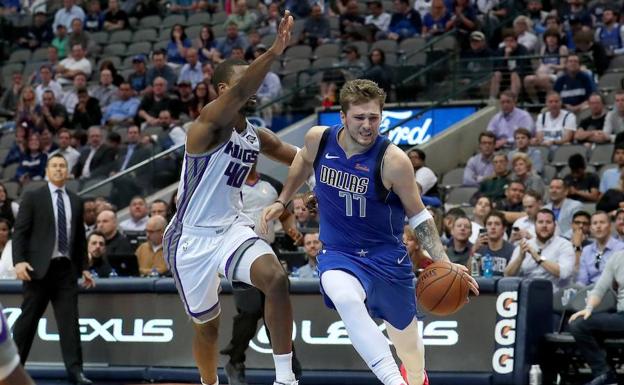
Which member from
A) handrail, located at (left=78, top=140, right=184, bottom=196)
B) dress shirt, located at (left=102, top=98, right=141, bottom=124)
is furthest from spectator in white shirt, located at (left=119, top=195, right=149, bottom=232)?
dress shirt, located at (left=102, top=98, right=141, bottom=124)

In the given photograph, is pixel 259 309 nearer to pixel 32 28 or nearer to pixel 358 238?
pixel 358 238

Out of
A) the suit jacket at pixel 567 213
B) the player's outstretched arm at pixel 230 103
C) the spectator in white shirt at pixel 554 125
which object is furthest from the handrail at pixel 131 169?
the player's outstretched arm at pixel 230 103

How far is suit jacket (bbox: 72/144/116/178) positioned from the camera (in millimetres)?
17156

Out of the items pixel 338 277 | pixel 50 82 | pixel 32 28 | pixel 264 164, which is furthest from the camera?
pixel 32 28

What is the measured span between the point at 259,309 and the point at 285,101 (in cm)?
844

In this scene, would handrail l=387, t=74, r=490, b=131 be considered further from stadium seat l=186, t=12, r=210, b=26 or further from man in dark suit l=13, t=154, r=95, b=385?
man in dark suit l=13, t=154, r=95, b=385

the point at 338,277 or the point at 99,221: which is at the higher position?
the point at 338,277

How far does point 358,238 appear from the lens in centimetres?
779

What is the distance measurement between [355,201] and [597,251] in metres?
4.70

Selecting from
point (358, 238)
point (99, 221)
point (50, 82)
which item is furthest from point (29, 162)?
point (358, 238)

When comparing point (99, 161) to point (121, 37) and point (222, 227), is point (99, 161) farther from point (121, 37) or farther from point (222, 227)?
point (222, 227)

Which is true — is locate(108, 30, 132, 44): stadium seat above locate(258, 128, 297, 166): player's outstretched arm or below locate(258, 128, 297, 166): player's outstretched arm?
below

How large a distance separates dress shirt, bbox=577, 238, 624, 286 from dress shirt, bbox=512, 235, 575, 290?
0.46 feet

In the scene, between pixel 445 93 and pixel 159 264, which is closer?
pixel 159 264
